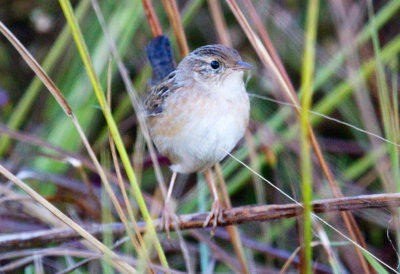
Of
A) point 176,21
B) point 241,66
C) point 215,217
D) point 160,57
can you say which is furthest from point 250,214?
point 160,57

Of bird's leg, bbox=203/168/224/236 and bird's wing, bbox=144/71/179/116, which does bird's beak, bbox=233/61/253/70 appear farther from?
bird's leg, bbox=203/168/224/236

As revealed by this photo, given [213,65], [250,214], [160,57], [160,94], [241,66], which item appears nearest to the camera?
[250,214]

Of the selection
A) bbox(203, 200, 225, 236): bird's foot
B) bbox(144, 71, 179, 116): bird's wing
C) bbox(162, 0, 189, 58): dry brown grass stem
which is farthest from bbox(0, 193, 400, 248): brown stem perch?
bbox(162, 0, 189, 58): dry brown grass stem

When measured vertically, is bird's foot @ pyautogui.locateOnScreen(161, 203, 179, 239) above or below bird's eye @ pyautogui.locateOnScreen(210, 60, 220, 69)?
below

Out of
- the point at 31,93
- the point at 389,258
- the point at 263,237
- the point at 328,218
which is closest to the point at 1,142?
the point at 31,93

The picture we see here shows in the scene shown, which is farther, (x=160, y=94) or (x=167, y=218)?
(x=160, y=94)

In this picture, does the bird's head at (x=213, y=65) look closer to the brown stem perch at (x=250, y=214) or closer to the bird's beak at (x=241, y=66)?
the bird's beak at (x=241, y=66)

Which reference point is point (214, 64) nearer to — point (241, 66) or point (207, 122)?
point (241, 66)
